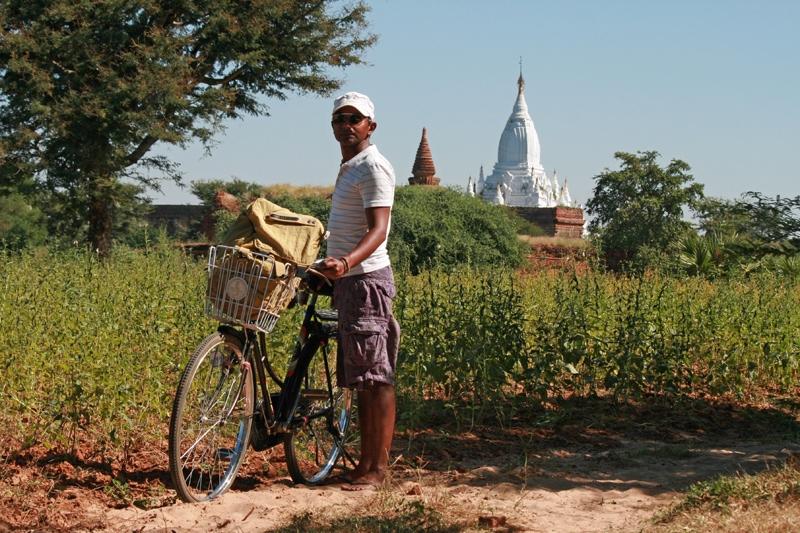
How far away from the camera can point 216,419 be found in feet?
14.2

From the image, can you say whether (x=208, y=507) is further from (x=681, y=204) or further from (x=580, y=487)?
(x=681, y=204)

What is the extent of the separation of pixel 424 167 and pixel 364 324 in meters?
39.4

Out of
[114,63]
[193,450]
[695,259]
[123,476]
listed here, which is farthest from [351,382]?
[114,63]

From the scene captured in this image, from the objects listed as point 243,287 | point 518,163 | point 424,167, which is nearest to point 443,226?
point 243,287

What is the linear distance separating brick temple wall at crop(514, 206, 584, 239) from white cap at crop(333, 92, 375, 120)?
31921mm

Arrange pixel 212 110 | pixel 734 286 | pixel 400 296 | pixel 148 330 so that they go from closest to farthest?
pixel 148 330
pixel 400 296
pixel 734 286
pixel 212 110

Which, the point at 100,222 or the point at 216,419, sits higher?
the point at 100,222

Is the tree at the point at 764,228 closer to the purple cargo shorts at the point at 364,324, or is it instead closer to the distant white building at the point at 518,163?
the purple cargo shorts at the point at 364,324

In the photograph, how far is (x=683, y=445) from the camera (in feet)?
20.4

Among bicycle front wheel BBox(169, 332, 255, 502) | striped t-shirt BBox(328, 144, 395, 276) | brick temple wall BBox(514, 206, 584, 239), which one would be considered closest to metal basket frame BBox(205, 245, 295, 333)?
bicycle front wheel BBox(169, 332, 255, 502)

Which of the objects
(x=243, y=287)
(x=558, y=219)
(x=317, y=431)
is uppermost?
(x=558, y=219)

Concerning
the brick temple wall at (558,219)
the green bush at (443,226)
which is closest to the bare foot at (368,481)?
the green bush at (443,226)

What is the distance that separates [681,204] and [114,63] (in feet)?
64.7

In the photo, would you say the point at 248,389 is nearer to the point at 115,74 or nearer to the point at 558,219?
the point at 115,74
